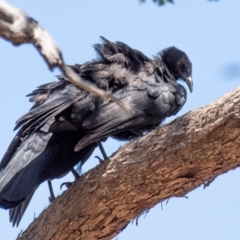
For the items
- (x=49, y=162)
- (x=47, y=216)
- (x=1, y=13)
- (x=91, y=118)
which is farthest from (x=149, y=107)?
(x=1, y=13)

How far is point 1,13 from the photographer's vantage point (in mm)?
2842

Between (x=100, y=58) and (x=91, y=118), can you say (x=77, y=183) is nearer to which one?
(x=91, y=118)

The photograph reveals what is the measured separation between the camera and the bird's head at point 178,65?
286 inches

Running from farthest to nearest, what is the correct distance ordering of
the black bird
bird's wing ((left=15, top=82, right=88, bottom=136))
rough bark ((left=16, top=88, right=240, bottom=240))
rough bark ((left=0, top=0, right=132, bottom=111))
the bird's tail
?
bird's wing ((left=15, top=82, right=88, bottom=136))
the black bird
the bird's tail
rough bark ((left=16, top=88, right=240, bottom=240))
rough bark ((left=0, top=0, right=132, bottom=111))

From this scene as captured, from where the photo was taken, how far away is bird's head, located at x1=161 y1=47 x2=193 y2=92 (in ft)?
23.9

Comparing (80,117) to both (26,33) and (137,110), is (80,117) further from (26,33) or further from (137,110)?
(26,33)

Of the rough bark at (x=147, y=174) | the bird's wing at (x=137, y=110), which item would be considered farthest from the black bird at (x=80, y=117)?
the rough bark at (x=147, y=174)

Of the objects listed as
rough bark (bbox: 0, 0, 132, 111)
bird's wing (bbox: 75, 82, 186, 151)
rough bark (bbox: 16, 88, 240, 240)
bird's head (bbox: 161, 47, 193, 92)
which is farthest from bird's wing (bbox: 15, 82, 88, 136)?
rough bark (bbox: 0, 0, 132, 111)

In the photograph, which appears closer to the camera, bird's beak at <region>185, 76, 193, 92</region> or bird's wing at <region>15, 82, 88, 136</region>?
bird's wing at <region>15, 82, 88, 136</region>

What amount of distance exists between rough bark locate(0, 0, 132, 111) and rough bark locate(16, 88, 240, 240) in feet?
6.75

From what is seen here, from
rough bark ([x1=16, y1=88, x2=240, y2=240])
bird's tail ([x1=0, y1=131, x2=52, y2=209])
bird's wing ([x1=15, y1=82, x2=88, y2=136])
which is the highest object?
bird's wing ([x1=15, y1=82, x2=88, y2=136])

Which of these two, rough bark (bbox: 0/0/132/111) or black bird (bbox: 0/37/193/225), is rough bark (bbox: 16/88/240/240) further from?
rough bark (bbox: 0/0/132/111)

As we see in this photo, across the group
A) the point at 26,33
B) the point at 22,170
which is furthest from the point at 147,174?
the point at 26,33

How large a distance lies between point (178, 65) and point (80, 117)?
1885 millimetres
